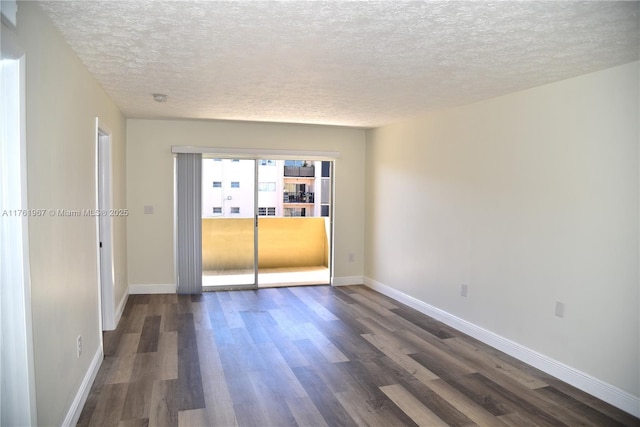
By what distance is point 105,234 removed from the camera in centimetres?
424

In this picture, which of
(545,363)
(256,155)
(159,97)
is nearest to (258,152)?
(256,155)

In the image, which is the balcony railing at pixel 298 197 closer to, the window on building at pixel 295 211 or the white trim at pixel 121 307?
the window on building at pixel 295 211

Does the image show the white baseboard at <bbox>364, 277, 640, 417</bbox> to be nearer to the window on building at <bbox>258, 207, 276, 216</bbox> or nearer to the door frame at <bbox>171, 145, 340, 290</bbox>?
the door frame at <bbox>171, 145, 340, 290</bbox>

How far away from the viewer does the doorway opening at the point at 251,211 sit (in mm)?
6035

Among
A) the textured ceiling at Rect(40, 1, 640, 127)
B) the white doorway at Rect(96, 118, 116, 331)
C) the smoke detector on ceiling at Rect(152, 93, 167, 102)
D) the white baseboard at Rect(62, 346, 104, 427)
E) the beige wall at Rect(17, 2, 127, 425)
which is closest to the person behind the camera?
the beige wall at Rect(17, 2, 127, 425)

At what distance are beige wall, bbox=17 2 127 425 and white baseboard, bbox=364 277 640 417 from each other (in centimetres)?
339

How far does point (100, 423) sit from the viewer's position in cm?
260

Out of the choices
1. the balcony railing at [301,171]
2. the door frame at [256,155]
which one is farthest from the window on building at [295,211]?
the door frame at [256,155]

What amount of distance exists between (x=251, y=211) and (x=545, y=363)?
412cm

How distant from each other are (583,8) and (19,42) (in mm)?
2536

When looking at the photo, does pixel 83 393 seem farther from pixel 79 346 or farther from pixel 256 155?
pixel 256 155

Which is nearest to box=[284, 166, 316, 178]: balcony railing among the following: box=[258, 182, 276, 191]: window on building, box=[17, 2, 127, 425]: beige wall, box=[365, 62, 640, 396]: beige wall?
box=[258, 182, 276, 191]: window on building

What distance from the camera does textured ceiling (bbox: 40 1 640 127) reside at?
208cm

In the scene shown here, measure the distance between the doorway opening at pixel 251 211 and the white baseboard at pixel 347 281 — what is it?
0.66ft
